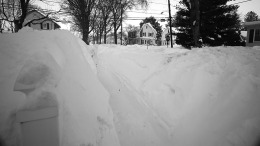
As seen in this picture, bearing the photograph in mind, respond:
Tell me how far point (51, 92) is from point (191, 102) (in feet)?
12.5

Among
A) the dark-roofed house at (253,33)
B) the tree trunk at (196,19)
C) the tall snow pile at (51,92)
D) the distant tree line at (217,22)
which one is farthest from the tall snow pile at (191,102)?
the dark-roofed house at (253,33)

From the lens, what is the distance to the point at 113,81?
4.94 metres

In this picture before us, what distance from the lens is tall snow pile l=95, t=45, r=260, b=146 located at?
296cm

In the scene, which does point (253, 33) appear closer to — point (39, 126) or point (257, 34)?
point (257, 34)

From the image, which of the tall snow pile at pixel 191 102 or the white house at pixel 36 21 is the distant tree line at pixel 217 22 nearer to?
the tall snow pile at pixel 191 102

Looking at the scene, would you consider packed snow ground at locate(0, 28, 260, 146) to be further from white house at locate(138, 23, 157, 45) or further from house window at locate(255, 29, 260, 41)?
white house at locate(138, 23, 157, 45)

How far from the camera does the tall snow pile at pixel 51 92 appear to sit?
4.54 ft

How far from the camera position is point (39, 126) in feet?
4.55

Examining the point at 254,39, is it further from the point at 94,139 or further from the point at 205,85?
the point at 94,139

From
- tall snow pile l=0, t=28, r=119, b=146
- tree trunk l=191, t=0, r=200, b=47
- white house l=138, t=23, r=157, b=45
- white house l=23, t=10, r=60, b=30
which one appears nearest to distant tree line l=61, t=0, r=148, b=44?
white house l=23, t=10, r=60, b=30

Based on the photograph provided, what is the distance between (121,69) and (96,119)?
3437 mm

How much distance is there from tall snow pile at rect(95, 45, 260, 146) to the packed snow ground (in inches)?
0.7

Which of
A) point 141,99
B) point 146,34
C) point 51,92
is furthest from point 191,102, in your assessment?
point 146,34

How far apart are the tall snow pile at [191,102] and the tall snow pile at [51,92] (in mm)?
815
